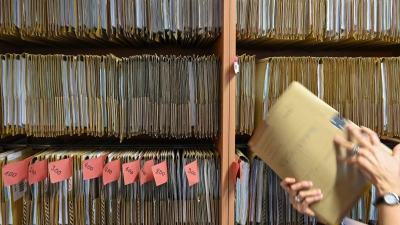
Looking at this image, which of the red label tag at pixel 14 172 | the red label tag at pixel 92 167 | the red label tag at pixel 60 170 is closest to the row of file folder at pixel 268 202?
the red label tag at pixel 92 167

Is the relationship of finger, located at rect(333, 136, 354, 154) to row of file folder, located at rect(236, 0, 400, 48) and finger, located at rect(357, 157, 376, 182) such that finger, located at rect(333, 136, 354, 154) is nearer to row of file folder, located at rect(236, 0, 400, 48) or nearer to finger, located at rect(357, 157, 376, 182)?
finger, located at rect(357, 157, 376, 182)

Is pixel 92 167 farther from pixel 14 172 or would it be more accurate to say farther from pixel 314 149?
pixel 314 149

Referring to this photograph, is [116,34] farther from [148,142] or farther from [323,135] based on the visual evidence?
[323,135]

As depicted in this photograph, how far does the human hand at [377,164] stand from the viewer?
2.10 ft

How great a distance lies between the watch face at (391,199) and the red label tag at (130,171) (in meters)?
0.77

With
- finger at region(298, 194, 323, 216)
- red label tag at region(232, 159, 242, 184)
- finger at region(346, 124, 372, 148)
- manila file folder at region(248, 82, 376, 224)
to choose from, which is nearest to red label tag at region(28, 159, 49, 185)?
red label tag at region(232, 159, 242, 184)

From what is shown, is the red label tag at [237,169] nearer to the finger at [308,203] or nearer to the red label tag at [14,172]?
the finger at [308,203]

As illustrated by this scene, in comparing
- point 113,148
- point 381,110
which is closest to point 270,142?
point 381,110

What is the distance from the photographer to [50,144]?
1.11 m

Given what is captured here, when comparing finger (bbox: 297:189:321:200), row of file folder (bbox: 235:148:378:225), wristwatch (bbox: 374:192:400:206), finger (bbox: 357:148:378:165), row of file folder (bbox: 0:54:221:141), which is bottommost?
row of file folder (bbox: 235:148:378:225)

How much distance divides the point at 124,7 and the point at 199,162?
0.65 meters

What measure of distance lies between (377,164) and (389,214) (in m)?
0.14

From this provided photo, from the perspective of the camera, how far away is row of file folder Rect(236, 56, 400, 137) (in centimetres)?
96

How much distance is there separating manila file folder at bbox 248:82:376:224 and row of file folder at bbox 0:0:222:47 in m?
0.41
